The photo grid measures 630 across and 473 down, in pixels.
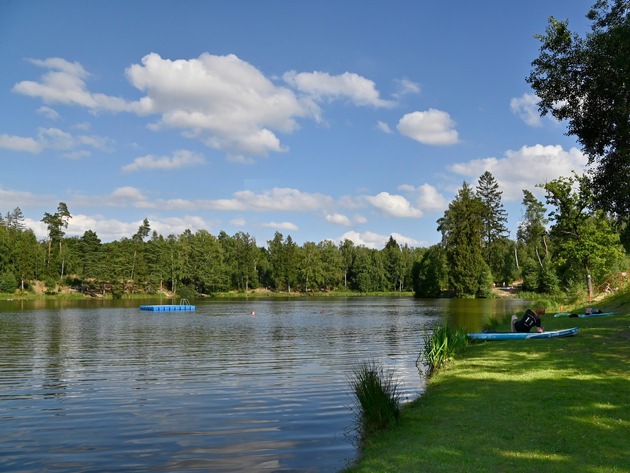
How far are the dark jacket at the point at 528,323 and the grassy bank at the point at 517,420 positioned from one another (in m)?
6.08

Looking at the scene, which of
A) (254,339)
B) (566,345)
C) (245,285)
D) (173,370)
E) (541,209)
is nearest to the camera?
(566,345)

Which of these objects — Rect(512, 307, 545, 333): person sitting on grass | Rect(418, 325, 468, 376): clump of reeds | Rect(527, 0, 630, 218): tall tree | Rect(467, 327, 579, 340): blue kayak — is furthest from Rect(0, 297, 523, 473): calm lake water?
Rect(527, 0, 630, 218): tall tree

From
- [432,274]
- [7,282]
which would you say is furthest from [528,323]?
[7,282]

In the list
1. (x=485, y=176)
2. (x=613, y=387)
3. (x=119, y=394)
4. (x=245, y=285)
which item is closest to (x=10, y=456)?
(x=119, y=394)

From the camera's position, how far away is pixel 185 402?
1483cm

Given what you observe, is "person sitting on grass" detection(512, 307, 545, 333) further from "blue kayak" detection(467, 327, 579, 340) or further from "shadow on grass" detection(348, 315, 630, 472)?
"shadow on grass" detection(348, 315, 630, 472)

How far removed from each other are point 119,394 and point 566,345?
632 inches

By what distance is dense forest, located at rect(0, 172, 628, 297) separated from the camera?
340 feet

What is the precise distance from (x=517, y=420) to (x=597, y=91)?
14.7 m

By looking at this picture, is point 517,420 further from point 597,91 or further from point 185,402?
point 597,91

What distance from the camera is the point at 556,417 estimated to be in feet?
31.8

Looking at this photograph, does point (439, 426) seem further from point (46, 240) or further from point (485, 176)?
point (46, 240)

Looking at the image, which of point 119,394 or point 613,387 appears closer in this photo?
point 613,387

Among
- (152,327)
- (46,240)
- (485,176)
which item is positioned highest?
(485,176)
